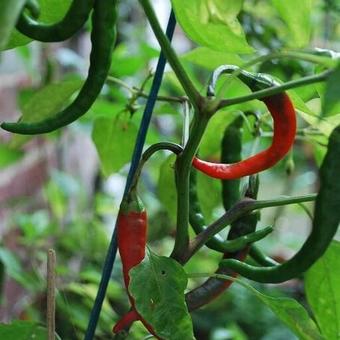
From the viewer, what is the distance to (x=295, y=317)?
46cm

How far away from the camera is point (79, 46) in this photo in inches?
74.4

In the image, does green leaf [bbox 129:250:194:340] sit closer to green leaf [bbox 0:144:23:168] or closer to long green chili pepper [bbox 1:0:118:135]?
long green chili pepper [bbox 1:0:118:135]

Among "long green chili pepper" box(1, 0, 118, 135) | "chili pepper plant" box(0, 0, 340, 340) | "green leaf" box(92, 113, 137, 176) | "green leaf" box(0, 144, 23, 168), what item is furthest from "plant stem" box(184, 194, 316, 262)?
"green leaf" box(0, 144, 23, 168)

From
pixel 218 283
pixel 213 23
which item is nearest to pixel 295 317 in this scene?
pixel 218 283

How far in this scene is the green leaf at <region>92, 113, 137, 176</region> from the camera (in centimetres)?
67

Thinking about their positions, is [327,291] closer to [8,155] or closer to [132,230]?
[132,230]

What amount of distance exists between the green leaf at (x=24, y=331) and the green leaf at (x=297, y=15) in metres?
0.28

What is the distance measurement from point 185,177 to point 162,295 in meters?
0.07

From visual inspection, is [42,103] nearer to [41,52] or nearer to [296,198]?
[296,198]

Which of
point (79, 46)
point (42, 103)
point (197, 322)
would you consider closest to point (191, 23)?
point (42, 103)

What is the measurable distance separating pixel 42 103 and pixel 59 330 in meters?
0.81

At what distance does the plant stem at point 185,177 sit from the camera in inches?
15.6

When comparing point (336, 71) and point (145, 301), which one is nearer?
point (336, 71)

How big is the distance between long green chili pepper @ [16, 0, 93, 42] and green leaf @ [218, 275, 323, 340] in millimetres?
215
